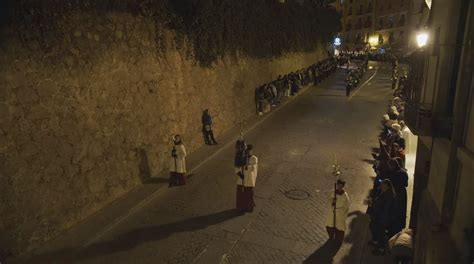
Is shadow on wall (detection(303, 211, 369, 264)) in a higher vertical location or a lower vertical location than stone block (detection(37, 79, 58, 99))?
lower

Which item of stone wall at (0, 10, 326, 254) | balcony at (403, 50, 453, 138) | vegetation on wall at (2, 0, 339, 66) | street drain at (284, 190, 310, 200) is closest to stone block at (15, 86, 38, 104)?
stone wall at (0, 10, 326, 254)

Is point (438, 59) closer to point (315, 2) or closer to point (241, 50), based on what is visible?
point (241, 50)

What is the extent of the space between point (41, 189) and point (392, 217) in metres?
7.13

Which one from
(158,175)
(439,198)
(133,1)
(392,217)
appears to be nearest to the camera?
(439,198)

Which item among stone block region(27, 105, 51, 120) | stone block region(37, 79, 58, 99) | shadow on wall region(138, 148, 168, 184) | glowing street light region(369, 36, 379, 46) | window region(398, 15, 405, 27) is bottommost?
shadow on wall region(138, 148, 168, 184)

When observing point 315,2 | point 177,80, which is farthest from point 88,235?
point 315,2

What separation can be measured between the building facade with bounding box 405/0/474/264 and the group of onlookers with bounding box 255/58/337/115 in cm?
1302

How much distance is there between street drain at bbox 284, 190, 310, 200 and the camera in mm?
9555

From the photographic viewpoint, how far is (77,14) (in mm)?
8227

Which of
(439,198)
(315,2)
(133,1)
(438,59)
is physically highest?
(315,2)

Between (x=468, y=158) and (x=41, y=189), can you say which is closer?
(x=468, y=158)

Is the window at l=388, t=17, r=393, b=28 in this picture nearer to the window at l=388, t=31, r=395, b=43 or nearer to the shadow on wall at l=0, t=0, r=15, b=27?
the window at l=388, t=31, r=395, b=43

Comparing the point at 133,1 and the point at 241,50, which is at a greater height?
the point at 133,1

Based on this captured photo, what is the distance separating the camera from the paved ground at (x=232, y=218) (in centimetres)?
713
